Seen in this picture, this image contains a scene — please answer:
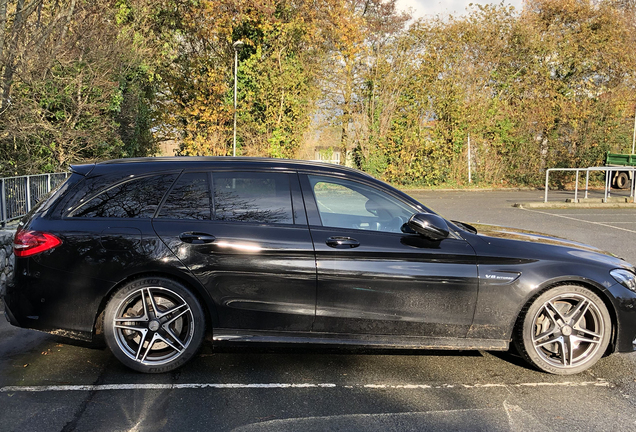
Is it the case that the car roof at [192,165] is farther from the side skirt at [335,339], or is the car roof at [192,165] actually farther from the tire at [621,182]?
the tire at [621,182]

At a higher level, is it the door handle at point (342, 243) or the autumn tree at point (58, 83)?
the autumn tree at point (58, 83)

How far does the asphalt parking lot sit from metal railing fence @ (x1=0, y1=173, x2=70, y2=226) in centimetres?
306

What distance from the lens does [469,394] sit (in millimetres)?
3928

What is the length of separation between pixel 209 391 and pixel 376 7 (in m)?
29.2

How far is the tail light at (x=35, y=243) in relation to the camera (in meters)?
4.17

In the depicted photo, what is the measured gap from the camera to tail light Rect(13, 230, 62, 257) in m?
4.17

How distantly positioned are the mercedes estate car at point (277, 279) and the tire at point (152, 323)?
0.01m

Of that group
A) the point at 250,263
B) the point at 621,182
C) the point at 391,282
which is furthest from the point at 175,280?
the point at 621,182

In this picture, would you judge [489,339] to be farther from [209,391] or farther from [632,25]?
[632,25]

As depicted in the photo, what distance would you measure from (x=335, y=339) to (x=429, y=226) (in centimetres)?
112

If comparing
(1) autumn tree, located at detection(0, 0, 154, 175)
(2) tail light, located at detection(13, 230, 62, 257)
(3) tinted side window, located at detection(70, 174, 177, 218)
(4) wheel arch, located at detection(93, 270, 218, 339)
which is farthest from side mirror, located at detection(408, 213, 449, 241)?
(1) autumn tree, located at detection(0, 0, 154, 175)

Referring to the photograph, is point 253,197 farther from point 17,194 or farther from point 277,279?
point 17,194

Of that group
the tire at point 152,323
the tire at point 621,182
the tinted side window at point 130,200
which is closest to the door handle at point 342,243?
the tire at point 152,323

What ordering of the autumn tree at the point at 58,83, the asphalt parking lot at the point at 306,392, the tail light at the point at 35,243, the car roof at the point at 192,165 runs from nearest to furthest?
the asphalt parking lot at the point at 306,392, the tail light at the point at 35,243, the car roof at the point at 192,165, the autumn tree at the point at 58,83
